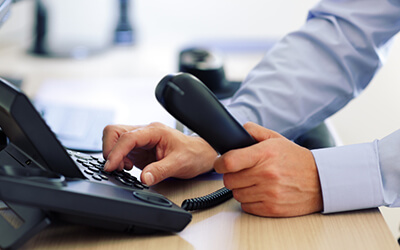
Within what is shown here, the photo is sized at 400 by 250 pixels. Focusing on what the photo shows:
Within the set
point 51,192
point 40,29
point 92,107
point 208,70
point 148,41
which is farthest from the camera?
point 148,41

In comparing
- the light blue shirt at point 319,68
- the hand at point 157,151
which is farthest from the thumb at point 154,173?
the light blue shirt at point 319,68

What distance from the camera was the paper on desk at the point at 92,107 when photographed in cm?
88

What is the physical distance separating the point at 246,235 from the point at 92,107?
0.59 meters

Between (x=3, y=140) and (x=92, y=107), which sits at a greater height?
(x=3, y=140)

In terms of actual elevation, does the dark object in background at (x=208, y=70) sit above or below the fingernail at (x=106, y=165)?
below

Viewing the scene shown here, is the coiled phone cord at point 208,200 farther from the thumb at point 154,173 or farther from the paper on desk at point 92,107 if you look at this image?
the paper on desk at point 92,107

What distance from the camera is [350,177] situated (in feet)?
2.03

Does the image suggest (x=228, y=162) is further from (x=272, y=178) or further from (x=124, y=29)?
(x=124, y=29)

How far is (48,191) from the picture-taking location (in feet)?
1.46

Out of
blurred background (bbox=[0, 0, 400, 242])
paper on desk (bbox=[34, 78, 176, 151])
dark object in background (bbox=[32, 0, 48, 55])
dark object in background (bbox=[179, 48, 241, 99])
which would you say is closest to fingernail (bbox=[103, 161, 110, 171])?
paper on desk (bbox=[34, 78, 176, 151])

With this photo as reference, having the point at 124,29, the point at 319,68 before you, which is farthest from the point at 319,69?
the point at 124,29

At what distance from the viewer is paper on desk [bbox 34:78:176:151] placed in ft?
2.90

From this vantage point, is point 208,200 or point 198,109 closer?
point 198,109

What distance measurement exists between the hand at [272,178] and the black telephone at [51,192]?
9 cm
